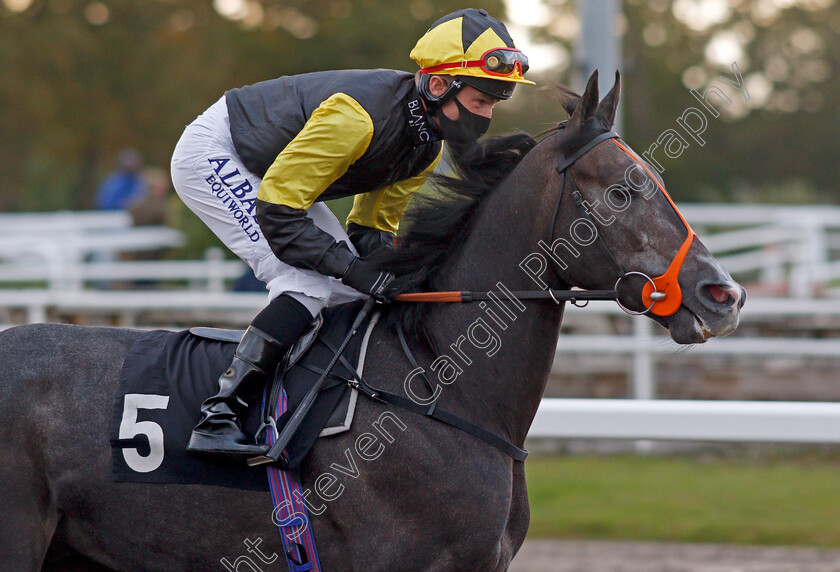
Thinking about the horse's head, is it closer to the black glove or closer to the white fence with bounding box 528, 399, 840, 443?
the black glove

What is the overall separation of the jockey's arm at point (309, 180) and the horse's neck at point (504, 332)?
1.31 ft

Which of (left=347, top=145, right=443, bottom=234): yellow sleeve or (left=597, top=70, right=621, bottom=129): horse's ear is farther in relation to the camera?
(left=347, top=145, right=443, bottom=234): yellow sleeve

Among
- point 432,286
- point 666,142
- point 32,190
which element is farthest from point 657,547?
point 32,190

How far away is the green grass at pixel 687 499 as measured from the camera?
5.75 meters

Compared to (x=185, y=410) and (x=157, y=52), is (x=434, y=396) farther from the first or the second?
(x=157, y=52)

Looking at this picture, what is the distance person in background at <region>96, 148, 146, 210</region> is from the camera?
42.1ft

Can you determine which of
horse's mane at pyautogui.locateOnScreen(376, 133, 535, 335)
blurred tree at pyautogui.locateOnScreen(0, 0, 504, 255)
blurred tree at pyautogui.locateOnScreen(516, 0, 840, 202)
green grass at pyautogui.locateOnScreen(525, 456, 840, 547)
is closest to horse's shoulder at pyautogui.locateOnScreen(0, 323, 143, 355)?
horse's mane at pyautogui.locateOnScreen(376, 133, 535, 335)

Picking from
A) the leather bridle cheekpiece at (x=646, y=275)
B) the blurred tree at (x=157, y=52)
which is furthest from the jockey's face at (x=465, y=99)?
the blurred tree at (x=157, y=52)

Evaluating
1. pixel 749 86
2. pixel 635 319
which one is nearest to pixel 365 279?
pixel 635 319

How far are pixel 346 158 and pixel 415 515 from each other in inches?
40.6

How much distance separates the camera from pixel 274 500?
305cm

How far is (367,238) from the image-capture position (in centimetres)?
352

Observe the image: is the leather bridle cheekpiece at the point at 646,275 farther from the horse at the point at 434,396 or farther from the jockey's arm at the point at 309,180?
the jockey's arm at the point at 309,180

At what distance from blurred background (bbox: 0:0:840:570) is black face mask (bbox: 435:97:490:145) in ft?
0.44
